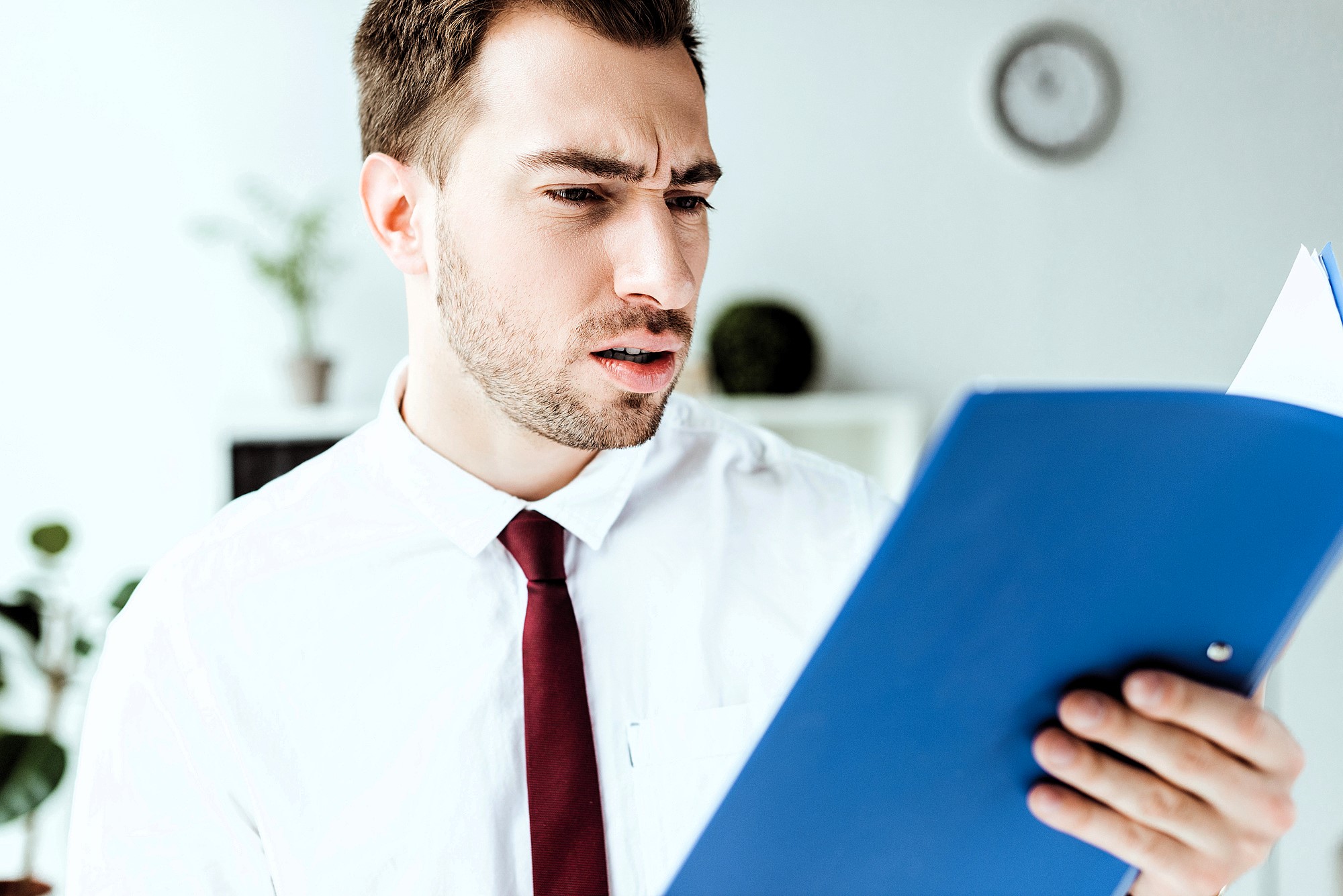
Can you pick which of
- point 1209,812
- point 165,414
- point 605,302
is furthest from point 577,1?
point 165,414

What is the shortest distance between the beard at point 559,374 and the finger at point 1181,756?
0.51 metres

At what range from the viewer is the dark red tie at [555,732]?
848 millimetres

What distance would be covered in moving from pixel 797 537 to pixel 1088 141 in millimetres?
2205

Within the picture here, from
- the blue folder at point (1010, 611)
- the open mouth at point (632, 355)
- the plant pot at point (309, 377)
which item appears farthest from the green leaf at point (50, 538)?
the blue folder at point (1010, 611)

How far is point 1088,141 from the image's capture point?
9.27 feet

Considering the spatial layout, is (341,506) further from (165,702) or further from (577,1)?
(577,1)

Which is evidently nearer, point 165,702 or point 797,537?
point 165,702

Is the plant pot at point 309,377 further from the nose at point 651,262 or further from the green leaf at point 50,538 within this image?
the nose at point 651,262

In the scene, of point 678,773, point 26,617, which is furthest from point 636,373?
point 26,617

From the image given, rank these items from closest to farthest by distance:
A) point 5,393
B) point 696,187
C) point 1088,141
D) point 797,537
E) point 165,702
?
point 165,702 < point 696,187 < point 797,537 < point 5,393 < point 1088,141

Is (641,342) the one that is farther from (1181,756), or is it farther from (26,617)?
(26,617)

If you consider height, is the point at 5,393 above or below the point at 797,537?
below

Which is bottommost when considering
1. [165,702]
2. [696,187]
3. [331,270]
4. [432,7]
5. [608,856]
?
[608,856]

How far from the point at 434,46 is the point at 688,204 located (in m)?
0.30
